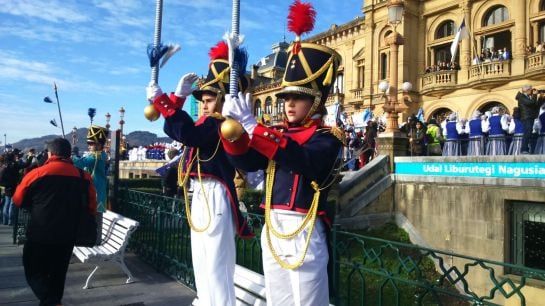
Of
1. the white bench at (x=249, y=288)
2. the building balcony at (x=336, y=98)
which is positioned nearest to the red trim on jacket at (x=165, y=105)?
the white bench at (x=249, y=288)

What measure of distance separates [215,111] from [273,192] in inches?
51.1

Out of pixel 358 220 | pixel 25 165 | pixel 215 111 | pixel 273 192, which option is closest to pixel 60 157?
pixel 215 111

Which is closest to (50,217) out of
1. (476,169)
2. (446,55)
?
(476,169)

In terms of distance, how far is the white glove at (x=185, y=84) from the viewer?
141 inches

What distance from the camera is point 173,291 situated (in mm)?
5934

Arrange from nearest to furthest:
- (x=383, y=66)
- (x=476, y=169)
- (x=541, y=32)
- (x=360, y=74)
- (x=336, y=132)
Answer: (x=336, y=132) < (x=476, y=169) < (x=541, y=32) < (x=383, y=66) < (x=360, y=74)

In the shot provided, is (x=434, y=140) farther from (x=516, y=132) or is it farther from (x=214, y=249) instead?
(x=214, y=249)

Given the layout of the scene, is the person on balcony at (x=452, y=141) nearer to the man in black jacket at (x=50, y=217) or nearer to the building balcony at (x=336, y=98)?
the man in black jacket at (x=50, y=217)

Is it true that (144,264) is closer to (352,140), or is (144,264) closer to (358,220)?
(358,220)

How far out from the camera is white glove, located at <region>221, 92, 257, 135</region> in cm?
261

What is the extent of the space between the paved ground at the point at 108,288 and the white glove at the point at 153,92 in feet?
10.0

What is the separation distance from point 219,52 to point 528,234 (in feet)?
33.2

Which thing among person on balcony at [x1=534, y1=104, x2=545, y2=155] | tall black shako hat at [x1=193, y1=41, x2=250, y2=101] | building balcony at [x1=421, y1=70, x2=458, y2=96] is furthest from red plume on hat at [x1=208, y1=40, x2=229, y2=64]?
building balcony at [x1=421, y1=70, x2=458, y2=96]

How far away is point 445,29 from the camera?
29.7 meters
